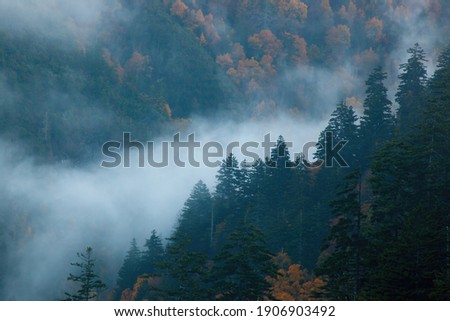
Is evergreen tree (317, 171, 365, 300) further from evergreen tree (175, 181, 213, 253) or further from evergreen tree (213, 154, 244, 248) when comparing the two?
evergreen tree (175, 181, 213, 253)

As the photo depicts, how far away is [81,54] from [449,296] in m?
169

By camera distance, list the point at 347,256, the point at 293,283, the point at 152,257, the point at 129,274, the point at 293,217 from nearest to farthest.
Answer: the point at 347,256, the point at 293,283, the point at 293,217, the point at 152,257, the point at 129,274

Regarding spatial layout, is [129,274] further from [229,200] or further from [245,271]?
[245,271]

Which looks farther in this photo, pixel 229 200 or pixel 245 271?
pixel 229 200

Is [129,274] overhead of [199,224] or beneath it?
beneath

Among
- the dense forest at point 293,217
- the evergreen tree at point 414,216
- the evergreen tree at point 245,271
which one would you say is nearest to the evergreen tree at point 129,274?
the dense forest at point 293,217

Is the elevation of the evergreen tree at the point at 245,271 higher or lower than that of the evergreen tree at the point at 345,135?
lower

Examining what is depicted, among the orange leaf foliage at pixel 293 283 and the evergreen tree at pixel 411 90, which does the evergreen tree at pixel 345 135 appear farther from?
the orange leaf foliage at pixel 293 283

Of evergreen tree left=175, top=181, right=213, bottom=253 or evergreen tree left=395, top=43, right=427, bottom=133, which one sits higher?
evergreen tree left=395, top=43, right=427, bottom=133

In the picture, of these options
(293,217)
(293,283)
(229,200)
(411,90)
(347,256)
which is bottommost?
(293,283)

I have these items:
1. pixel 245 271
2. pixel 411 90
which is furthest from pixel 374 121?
pixel 245 271

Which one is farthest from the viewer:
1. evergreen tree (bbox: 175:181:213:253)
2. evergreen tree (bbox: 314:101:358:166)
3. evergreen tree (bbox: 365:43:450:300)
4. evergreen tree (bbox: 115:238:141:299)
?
evergreen tree (bbox: 115:238:141:299)

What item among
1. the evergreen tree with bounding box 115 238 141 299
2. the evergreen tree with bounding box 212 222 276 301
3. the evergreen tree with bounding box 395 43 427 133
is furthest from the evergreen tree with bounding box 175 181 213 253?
the evergreen tree with bounding box 212 222 276 301

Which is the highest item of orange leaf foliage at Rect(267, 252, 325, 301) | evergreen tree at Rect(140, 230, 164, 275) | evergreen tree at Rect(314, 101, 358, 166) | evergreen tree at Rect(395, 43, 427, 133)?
evergreen tree at Rect(395, 43, 427, 133)
